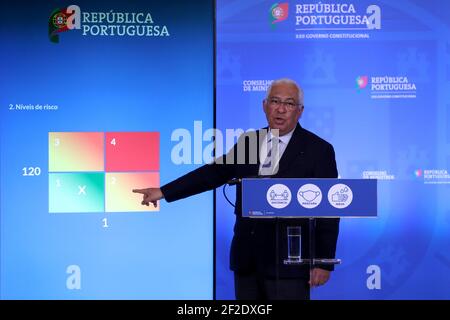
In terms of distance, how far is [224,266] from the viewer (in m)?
4.93

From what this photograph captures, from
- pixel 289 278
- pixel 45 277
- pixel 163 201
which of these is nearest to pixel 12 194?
pixel 45 277

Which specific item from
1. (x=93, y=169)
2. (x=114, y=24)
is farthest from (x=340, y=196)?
(x=114, y=24)

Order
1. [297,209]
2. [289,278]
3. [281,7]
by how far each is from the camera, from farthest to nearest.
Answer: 1. [281,7]
2. [289,278]
3. [297,209]

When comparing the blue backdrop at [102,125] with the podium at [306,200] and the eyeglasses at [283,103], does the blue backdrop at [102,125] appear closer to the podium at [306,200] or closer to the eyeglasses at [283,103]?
the eyeglasses at [283,103]

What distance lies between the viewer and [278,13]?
489 cm

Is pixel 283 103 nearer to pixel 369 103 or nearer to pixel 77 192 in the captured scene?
pixel 369 103

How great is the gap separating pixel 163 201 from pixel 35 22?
1.56m

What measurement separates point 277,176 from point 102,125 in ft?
4.29

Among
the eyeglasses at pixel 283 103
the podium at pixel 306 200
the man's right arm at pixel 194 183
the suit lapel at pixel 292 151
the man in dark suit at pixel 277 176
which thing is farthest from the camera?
the man's right arm at pixel 194 183

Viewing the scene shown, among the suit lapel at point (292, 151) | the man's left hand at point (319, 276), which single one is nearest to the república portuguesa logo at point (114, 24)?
the suit lapel at point (292, 151)

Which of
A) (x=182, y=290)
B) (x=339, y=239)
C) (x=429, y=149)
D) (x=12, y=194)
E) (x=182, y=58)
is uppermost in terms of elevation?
(x=182, y=58)

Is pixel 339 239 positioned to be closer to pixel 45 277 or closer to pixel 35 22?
pixel 45 277

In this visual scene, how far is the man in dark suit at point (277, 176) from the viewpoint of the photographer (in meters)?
4.32

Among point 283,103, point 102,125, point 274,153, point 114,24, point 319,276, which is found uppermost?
point 114,24
